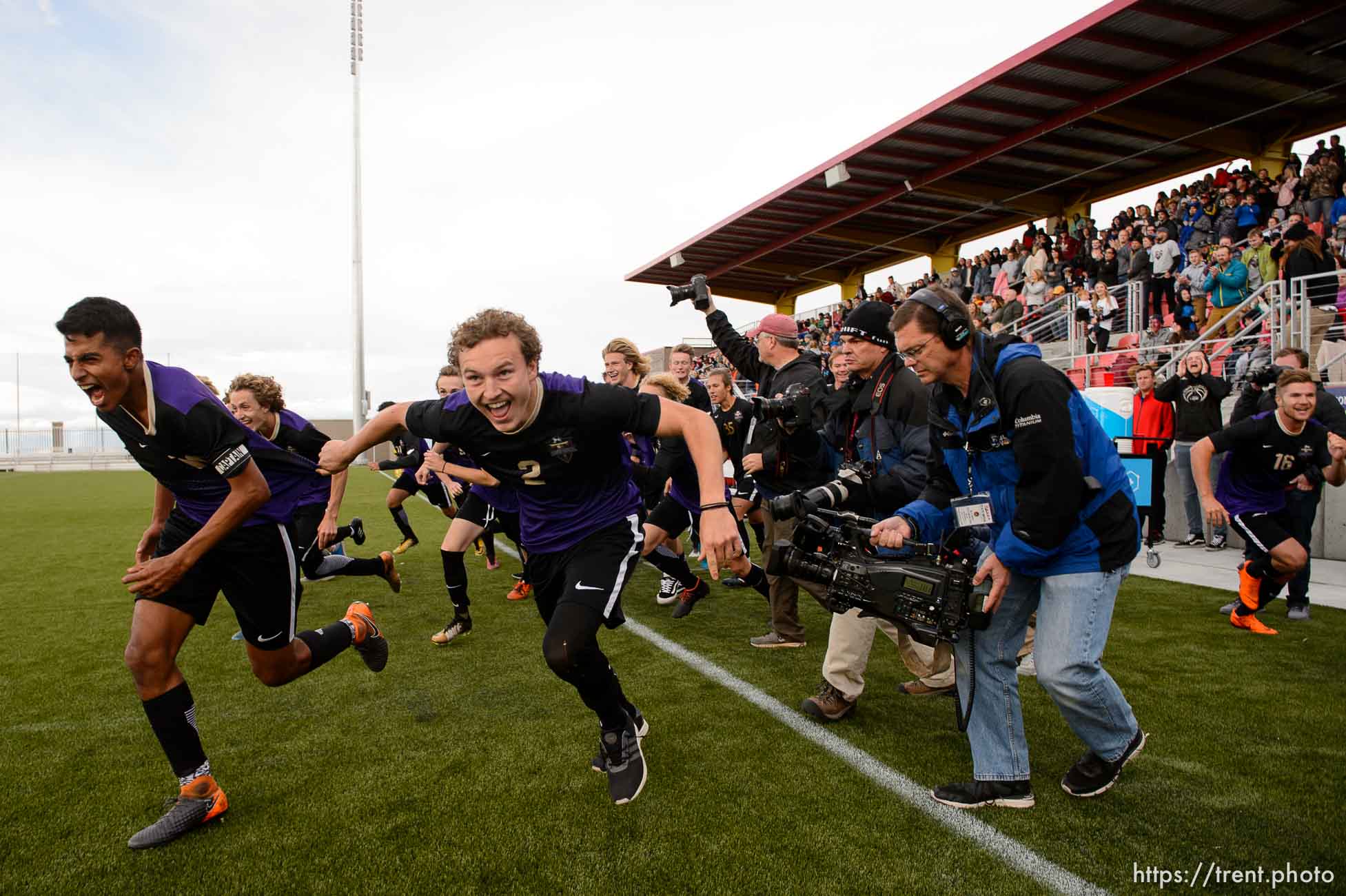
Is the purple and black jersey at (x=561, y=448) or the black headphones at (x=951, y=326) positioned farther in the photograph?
the purple and black jersey at (x=561, y=448)

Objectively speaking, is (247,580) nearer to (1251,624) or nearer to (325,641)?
(325,641)

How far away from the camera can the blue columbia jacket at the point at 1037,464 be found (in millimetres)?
2674

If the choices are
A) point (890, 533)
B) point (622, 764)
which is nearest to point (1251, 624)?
point (890, 533)

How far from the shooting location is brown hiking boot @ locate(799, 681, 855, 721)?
3994 millimetres

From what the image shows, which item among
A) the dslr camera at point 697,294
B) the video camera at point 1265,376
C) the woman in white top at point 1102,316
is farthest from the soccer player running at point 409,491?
the woman in white top at point 1102,316

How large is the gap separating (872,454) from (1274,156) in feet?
56.3

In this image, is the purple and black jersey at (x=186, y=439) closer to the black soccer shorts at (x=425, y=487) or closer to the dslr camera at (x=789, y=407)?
the dslr camera at (x=789, y=407)

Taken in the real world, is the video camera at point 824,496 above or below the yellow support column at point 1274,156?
below

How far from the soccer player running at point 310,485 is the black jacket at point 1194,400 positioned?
8975 millimetres

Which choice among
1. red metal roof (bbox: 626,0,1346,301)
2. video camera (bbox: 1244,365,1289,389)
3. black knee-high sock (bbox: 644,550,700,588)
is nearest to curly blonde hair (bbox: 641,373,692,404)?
black knee-high sock (bbox: 644,550,700,588)

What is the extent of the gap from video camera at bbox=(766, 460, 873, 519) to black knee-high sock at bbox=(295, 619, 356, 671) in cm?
226

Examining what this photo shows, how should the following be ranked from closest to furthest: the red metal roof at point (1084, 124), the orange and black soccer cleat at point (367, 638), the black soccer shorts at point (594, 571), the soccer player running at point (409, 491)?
the black soccer shorts at point (594, 571) < the orange and black soccer cleat at point (367, 638) < the soccer player running at point (409, 491) < the red metal roof at point (1084, 124)

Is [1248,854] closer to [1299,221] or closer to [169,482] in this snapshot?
[169,482]

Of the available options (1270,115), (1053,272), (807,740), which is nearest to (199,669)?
(807,740)
